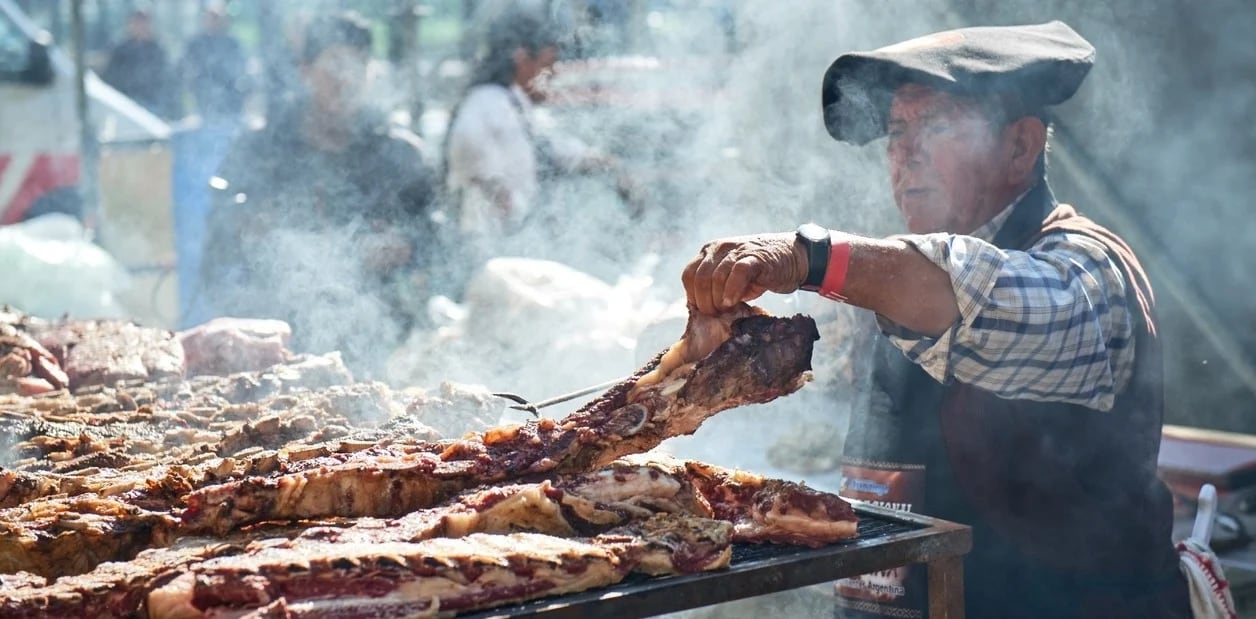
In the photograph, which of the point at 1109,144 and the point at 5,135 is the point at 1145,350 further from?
the point at 5,135

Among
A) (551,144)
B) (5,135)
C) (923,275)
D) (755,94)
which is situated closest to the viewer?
(923,275)

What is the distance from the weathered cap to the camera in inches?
148

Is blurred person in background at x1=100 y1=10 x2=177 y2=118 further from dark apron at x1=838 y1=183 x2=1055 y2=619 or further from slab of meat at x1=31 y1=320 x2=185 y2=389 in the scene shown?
dark apron at x1=838 y1=183 x2=1055 y2=619

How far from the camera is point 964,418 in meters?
3.85

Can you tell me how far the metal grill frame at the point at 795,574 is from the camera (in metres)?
2.53

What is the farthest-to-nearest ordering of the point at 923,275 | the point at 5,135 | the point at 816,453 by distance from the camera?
the point at 5,135 < the point at 816,453 < the point at 923,275

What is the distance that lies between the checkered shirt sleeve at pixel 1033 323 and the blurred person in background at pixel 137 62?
1435cm

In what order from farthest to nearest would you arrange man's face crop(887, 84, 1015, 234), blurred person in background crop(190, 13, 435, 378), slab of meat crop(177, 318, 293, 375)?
blurred person in background crop(190, 13, 435, 378) → slab of meat crop(177, 318, 293, 375) → man's face crop(887, 84, 1015, 234)

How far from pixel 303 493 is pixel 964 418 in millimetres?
2131

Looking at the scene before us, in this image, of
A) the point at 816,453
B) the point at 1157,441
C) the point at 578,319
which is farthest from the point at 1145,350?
the point at 578,319

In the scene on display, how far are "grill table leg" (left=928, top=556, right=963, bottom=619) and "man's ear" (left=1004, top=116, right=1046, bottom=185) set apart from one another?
1540mm

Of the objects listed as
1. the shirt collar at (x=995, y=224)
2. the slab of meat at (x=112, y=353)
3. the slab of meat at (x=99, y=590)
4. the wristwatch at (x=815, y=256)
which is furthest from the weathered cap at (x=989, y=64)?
the slab of meat at (x=112, y=353)

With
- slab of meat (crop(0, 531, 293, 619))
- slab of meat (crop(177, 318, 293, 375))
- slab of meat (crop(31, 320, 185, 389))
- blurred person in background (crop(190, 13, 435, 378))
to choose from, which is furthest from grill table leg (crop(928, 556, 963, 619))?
blurred person in background (crop(190, 13, 435, 378))

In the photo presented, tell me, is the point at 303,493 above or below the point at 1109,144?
below
